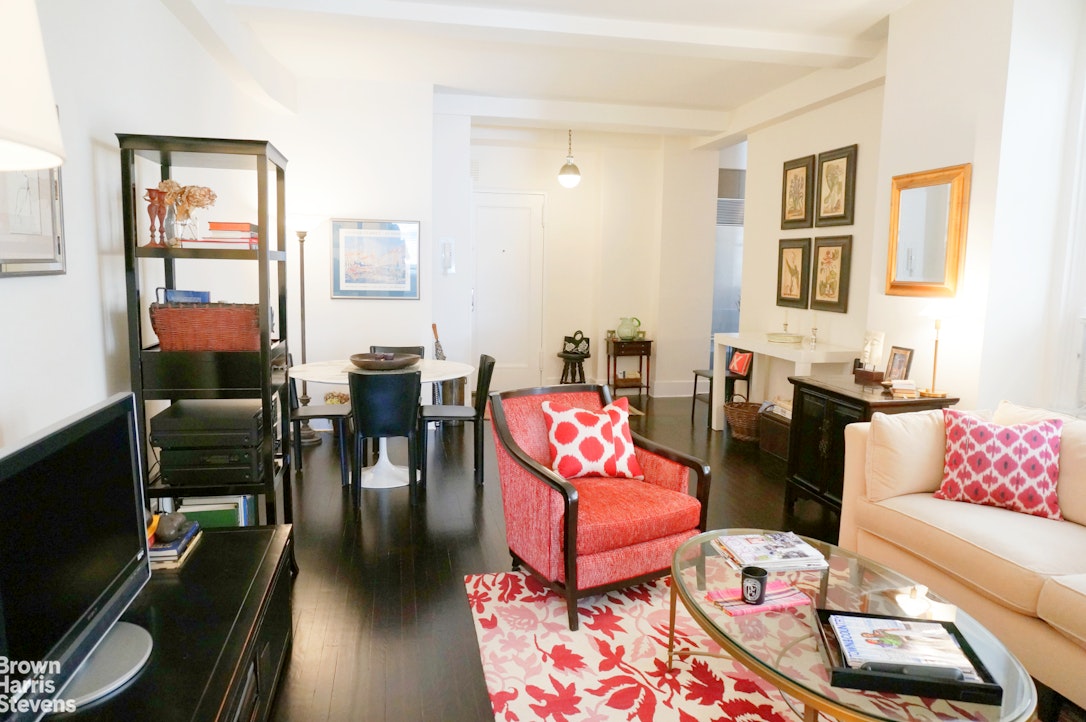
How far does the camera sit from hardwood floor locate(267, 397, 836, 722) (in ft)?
7.38

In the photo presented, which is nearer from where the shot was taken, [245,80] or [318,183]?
[245,80]

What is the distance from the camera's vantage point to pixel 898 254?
152 inches

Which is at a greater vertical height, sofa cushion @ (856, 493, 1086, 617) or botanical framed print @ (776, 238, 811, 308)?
botanical framed print @ (776, 238, 811, 308)

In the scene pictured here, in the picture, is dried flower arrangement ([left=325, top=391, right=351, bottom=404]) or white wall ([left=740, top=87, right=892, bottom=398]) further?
dried flower arrangement ([left=325, top=391, right=351, bottom=404])

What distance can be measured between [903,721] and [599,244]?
6.46 meters

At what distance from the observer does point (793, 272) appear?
18.3 feet

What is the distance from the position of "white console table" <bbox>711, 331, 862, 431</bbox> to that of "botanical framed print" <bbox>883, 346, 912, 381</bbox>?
839mm

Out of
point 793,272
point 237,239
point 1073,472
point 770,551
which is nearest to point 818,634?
point 770,551

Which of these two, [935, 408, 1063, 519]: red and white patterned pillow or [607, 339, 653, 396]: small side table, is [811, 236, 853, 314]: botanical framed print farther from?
[607, 339, 653, 396]: small side table

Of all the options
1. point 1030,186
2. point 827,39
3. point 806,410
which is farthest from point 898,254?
point 827,39

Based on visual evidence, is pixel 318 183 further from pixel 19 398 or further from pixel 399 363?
pixel 19 398

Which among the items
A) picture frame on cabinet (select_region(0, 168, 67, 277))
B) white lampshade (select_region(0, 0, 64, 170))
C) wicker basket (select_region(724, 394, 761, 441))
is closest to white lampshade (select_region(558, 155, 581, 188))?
wicker basket (select_region(724, 394, 761, 441))

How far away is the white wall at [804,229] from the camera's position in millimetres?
4738

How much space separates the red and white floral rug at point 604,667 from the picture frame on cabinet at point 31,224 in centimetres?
192
